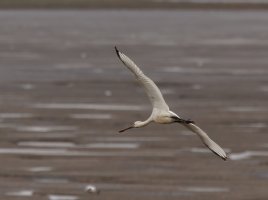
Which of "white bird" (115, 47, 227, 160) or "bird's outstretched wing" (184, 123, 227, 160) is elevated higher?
"white bird" (115, 47, 227, 160)

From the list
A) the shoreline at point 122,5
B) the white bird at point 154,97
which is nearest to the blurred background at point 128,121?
the white bird at point 154,97

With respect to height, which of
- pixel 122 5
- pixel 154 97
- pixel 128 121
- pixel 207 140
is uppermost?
pixel 154 97

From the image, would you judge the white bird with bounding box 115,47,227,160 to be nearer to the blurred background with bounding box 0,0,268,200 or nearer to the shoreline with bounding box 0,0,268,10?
the blurred background with bounding box 0,0,268,200

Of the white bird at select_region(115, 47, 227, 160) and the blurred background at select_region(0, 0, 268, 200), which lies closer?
the white bird at select_region(115, 47, 227, 160)

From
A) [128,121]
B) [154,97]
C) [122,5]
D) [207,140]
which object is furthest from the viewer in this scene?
[122,5]

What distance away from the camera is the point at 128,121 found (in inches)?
1086

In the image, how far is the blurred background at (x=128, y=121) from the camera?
20.0 metres

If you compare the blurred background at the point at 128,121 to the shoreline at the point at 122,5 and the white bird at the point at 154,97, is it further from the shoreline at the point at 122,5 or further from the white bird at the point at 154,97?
the shoreline at the point at 122,5

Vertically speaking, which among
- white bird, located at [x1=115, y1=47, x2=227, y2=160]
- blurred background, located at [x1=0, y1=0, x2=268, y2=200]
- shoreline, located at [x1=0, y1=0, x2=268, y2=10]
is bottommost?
shoreline, located at [x1=0, y1=0, x2=268, y2=10]

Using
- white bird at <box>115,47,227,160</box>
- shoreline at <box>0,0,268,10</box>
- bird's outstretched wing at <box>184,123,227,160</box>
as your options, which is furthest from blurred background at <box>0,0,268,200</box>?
shoreline at <box>0,0,268,10</box>

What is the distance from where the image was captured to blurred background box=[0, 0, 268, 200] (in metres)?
20.0

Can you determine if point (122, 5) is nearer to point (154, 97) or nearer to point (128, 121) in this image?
point (128, 121)

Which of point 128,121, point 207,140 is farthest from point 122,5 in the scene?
point 207,140

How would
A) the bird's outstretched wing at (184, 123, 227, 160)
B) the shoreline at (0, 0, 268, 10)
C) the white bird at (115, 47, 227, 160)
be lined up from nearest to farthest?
the white bird at (115, 47, 227, 160) → the bird's outstretched wing at (184, 123, 227, 160) → the shoreline at (0, 0, 268, 10)
